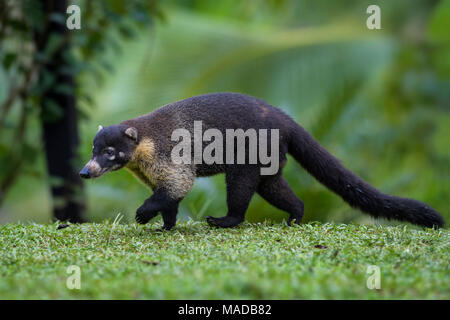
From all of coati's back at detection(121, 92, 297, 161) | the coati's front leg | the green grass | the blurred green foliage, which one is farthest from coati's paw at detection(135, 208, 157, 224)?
the blurred green foliage

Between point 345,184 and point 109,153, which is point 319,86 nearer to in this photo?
point 345,184

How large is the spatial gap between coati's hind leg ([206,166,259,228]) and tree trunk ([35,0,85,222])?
9.76 feet

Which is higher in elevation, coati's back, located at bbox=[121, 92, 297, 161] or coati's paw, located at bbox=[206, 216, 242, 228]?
coati's back, located at bbox=[121, 92, 297, 161]

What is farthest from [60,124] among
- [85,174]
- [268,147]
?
[268,147]

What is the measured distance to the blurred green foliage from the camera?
339 inches

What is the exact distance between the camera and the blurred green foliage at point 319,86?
28.2ft

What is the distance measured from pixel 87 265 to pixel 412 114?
10806 mm

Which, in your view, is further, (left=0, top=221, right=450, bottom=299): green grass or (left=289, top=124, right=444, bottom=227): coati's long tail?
(left=289, top=124, right=444, bottom=227): coati's long tail

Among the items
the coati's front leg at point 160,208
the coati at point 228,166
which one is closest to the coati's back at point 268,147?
the coati at point 228,166

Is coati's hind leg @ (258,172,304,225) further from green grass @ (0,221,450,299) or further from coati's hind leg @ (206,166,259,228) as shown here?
green grass @ (0,221,450,299)

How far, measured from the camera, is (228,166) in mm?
5914
